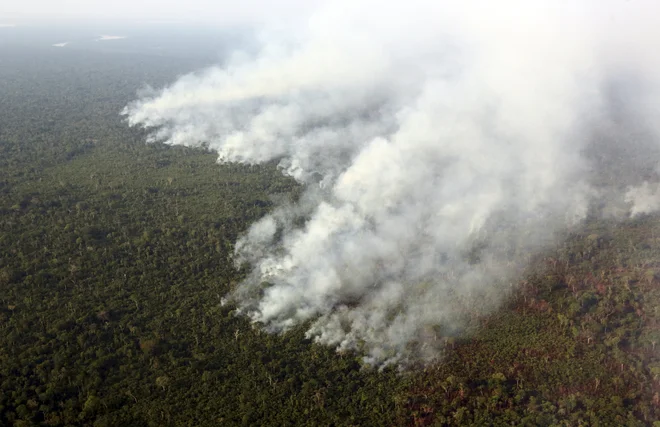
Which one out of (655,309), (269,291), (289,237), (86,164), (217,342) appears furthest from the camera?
(86,164)

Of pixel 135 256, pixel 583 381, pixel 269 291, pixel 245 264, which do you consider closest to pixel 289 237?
pixel 245 264

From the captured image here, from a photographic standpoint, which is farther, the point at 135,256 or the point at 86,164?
the point at 86,164

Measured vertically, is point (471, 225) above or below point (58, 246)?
below

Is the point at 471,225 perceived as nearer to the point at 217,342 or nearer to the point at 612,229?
the point at 612,229

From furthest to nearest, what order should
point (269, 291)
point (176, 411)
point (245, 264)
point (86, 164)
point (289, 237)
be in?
point (86, 164) → point (289, 237) → point (245, 264) → point (269, 291) → point (176, 411)

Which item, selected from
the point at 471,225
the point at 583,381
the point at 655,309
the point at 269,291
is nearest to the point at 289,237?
the point at 269,291

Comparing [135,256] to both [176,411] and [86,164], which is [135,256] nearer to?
[176,411]
